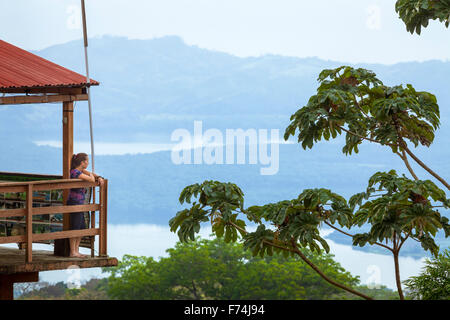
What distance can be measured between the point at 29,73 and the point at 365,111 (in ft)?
10.8

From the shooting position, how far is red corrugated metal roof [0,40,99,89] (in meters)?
6.60

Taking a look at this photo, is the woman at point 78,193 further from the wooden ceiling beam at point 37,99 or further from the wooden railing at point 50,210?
the wooden ceiling beam at point 37,99

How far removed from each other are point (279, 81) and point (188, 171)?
5738mm

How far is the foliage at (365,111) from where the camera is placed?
614 centimetres

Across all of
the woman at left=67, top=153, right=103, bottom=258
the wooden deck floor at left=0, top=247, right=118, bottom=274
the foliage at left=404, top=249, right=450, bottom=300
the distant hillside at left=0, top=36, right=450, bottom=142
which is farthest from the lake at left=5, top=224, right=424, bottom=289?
the woman at left=67, top=153, right=103, bottom=258

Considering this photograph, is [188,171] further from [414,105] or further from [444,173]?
[414,105]

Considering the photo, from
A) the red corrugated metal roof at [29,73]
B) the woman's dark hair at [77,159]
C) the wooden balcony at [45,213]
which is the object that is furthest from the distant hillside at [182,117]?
the woman's dark hair at [77,159]

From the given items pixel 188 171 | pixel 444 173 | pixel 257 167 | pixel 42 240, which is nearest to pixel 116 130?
pixel 188 171

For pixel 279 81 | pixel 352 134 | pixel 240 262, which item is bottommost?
pixel 240 262

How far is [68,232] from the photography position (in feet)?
21.9

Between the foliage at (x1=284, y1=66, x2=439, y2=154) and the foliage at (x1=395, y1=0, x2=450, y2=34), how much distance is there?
72cm

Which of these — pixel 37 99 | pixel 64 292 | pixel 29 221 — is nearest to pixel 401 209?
pixel 29 221

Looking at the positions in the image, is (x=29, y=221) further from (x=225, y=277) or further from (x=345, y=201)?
(x=225, y=277)

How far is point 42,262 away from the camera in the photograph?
21.1ft
